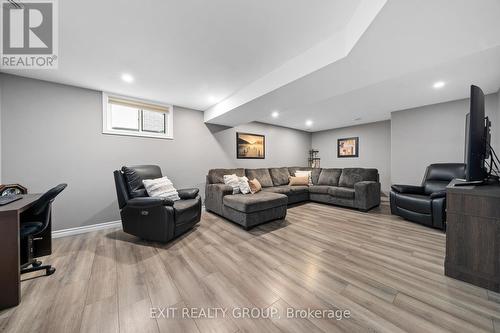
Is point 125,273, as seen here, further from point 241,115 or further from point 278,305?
point 241,115

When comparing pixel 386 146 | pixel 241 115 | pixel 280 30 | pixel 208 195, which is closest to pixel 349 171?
pixel 386 146

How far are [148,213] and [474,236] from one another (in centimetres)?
333

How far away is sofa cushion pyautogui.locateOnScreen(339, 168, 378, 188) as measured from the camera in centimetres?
415

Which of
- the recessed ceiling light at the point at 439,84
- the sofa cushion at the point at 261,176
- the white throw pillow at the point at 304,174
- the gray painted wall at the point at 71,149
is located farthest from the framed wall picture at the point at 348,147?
the gray painted wall at the point at 71,149

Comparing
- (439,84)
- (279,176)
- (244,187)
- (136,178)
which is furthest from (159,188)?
Result: (439,84)

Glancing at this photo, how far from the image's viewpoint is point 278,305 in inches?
49.1

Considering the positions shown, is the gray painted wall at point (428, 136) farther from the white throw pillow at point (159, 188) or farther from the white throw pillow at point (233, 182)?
the white throw pillow at point (159, 188)

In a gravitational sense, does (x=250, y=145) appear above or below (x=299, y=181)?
above

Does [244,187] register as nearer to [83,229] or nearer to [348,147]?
[83,229]

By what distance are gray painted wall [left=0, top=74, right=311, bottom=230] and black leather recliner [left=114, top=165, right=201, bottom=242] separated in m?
0.72

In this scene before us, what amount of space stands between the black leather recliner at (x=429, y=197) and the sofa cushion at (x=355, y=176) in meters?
0.86

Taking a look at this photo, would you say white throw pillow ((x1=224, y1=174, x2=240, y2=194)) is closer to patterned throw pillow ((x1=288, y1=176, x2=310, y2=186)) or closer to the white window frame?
the white window frame

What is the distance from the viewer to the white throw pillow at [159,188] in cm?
267

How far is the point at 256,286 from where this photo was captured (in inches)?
56.9
